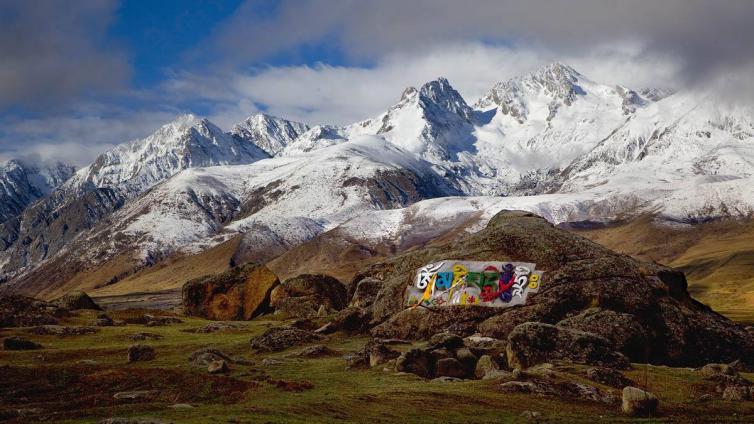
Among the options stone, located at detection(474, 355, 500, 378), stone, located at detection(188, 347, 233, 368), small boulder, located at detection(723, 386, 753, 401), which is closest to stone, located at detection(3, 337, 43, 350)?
stone, located at detection(188, 347, 233, 368)

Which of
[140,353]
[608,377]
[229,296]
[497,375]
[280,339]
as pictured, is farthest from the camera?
[229,296]

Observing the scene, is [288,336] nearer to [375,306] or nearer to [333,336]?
[333,336]

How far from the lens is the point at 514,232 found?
65562mm

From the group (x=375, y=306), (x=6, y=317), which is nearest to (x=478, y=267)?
(x=375, y=306)

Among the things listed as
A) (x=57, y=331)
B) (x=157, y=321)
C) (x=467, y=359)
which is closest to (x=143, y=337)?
(x=57, y=331)

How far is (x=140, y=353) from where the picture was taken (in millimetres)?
48688

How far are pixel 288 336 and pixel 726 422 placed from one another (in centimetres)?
3383

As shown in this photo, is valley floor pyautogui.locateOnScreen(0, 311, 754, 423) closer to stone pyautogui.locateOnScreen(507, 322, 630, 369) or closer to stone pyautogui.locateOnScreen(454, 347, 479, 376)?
stone pyautogui.locateOnScreen(507, 322, 630, 369)

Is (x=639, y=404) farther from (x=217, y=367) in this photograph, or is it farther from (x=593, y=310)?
(x=217, y=367)

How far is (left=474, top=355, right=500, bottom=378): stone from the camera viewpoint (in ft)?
144

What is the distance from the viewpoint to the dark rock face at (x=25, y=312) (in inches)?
2675

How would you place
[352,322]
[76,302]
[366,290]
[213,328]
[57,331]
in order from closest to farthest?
1. [57,331]
2. [352,322]
3. [213,328]
4. [366,290]
5. [76,302]

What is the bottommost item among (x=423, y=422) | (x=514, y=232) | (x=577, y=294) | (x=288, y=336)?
(x=423, y=422)

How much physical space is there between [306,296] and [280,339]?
41271mm
